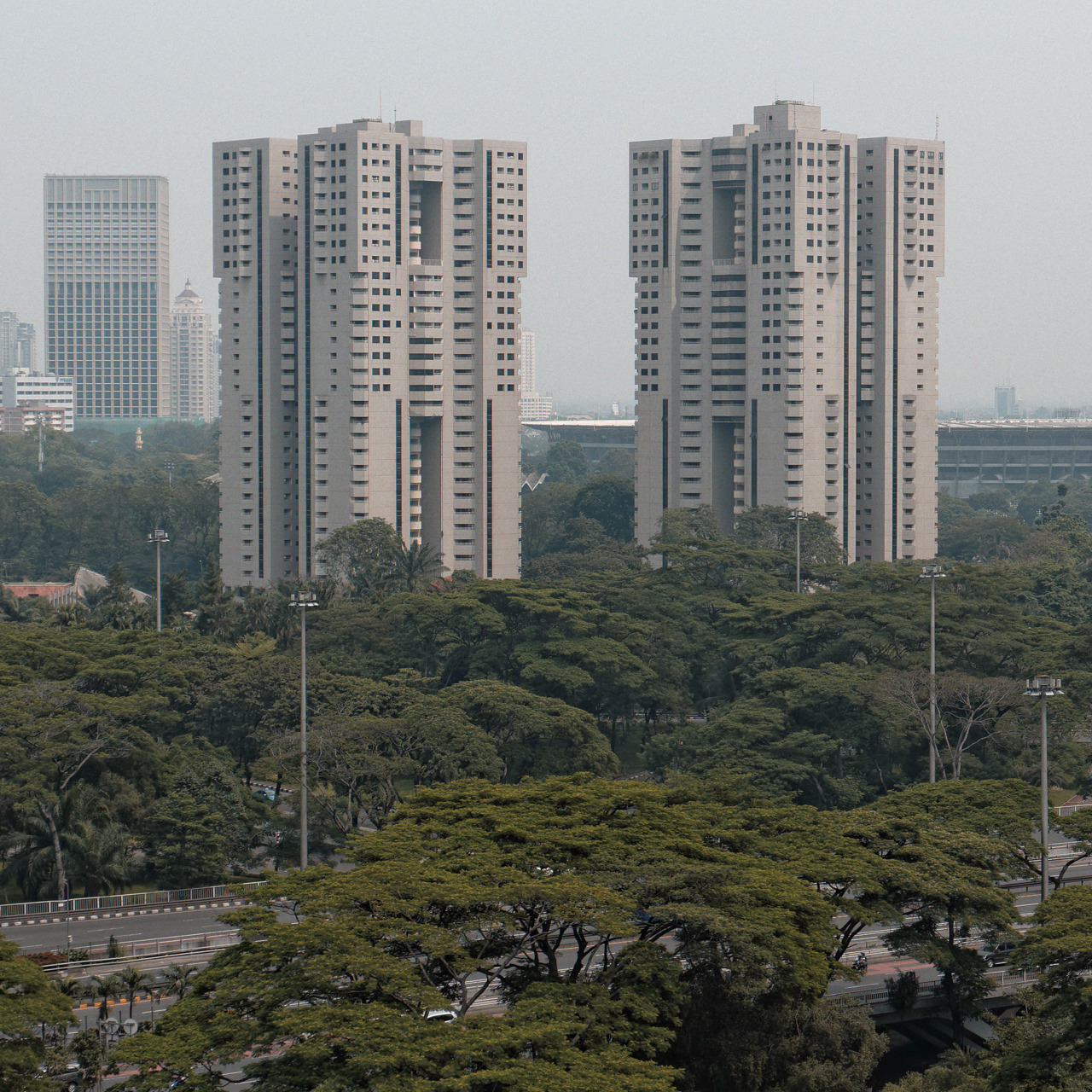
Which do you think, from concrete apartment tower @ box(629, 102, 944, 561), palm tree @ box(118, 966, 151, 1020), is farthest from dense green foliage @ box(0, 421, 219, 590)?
palm tree @ box(118, 966, 151, 1020)

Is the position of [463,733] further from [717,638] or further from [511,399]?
[511,399]

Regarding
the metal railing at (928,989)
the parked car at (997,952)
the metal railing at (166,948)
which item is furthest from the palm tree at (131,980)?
the parked car at (997,952)

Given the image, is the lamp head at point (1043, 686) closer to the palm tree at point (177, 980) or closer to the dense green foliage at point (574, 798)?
the dense green foliage at point (574, 798)

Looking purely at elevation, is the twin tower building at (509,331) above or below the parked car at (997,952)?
above

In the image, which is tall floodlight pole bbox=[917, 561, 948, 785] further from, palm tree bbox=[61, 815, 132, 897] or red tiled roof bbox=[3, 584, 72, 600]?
red tiled roof bbox=[3, 584, 72, 600]

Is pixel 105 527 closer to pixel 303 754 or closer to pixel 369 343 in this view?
pixel 369 343

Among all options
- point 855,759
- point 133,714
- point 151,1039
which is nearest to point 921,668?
point 855,759
